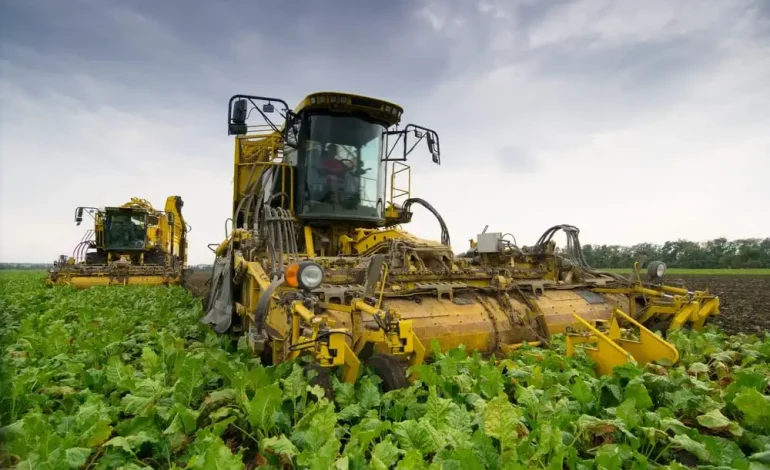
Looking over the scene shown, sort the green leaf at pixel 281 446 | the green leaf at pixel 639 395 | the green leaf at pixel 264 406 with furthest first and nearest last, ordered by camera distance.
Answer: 1. the green leaf at pixel 639 395
2. the green leaf at pixel 264 406
3. the green leaf at pixel 281 446

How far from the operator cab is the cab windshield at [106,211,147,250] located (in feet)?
49.1

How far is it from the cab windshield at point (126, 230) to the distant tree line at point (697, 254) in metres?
38.4

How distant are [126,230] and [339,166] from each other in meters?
16.1

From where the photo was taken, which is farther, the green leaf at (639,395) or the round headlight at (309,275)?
the round headlight at (309,275)

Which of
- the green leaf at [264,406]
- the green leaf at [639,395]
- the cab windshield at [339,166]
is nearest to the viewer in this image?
the green leaf at [264,406]

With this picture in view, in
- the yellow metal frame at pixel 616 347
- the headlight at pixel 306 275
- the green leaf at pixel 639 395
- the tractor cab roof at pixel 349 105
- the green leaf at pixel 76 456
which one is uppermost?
the tractor cab roof at pixel 349 105

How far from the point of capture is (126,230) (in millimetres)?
20047

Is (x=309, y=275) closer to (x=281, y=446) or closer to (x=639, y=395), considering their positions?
(x=281, y=446)

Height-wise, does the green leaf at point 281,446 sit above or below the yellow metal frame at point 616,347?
below

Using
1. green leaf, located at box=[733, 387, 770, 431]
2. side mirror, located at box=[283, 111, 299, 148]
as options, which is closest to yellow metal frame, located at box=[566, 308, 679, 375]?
green leaf, located at box=[733, 387, 770, 431]

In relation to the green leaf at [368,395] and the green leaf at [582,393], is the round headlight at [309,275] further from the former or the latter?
the green leaf at [582,393]

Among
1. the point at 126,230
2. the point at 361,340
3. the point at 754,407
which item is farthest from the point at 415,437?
the point at 126,230

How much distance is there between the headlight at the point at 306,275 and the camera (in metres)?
4.37

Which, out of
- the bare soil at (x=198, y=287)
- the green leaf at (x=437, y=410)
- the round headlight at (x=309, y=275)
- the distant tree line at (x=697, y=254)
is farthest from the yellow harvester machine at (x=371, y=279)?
the distant tree line at (x=697, y=254)
